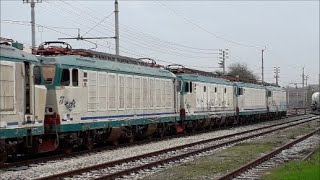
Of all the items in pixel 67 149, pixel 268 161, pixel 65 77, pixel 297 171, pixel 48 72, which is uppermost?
pixel 48 72

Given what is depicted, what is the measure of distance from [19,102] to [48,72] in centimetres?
274

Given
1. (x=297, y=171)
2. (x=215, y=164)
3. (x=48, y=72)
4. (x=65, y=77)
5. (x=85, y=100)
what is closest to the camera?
(x=297, y=171)

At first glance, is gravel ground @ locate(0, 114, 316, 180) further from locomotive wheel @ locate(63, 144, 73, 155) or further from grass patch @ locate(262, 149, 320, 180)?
grass patch @ locate(262, 149, 320, 180)

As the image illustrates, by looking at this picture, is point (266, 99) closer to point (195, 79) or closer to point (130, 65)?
point (195, 79)

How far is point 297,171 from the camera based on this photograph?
14.0 metres

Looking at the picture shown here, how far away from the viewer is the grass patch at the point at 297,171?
12742 millimetres

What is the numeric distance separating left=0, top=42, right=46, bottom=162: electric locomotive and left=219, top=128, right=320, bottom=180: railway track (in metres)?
6.27

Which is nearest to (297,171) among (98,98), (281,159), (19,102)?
(281,159)

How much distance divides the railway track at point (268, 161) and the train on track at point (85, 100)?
20.9ft

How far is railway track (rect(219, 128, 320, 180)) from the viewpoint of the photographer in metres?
14.1

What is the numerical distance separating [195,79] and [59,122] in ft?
58.1

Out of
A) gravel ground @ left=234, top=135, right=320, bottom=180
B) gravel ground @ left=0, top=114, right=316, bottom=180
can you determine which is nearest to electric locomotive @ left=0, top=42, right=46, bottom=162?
gravel ground @ left=0, top=114, right=316, bottom=180

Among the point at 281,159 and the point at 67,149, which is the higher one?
the point at 67,149

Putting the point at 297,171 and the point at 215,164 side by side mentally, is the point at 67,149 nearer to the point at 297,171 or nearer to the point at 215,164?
the point at 215,164
